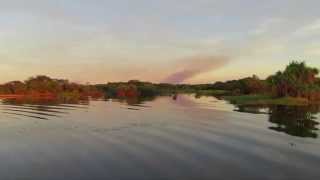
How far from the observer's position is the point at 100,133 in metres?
40.2

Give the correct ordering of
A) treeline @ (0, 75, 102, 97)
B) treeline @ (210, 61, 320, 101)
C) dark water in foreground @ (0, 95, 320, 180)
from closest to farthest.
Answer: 1. dark water in foreground @ (0, 95, 320, 180)
2. treeline @ (210, 61, 320, 101)
3. treeline @ (0, 75, 102, 97)

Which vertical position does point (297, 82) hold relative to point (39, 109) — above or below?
above

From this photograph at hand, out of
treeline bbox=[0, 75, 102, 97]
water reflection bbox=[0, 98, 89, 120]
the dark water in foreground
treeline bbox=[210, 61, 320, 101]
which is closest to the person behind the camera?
the dark water in foreground

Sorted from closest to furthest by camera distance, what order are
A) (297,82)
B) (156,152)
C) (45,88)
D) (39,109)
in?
(156,152)
(39,109)
(297,82)
(45,88)

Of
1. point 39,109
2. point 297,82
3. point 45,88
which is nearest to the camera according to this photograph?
point 39,109

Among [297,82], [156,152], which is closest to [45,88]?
[297,82]

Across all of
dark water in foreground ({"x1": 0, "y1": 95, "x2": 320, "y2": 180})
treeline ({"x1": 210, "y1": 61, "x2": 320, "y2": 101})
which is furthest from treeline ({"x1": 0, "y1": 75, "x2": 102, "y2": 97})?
dark water in foreground ({"x1": 0, "y1": 95, "x2": 320, "y2": 180})

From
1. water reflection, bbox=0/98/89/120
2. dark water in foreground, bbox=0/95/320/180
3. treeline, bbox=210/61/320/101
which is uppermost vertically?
treeline, bbox=210/61/320/101

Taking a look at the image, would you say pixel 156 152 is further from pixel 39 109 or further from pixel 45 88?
pixel 45 88

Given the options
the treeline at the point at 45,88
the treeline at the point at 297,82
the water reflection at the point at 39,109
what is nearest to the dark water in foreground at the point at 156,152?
the water reflection at the point at 39,109

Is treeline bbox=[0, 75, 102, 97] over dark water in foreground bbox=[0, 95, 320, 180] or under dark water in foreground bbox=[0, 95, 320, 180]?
over

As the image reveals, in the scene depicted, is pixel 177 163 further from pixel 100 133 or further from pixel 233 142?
pixel 100 133

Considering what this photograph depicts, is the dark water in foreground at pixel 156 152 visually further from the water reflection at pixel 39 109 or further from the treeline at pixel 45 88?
the treeline at pixel 45 88

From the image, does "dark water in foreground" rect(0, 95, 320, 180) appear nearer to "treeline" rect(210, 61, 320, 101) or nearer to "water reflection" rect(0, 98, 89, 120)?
"water reflection" rect(0, 98, 89, 120)
